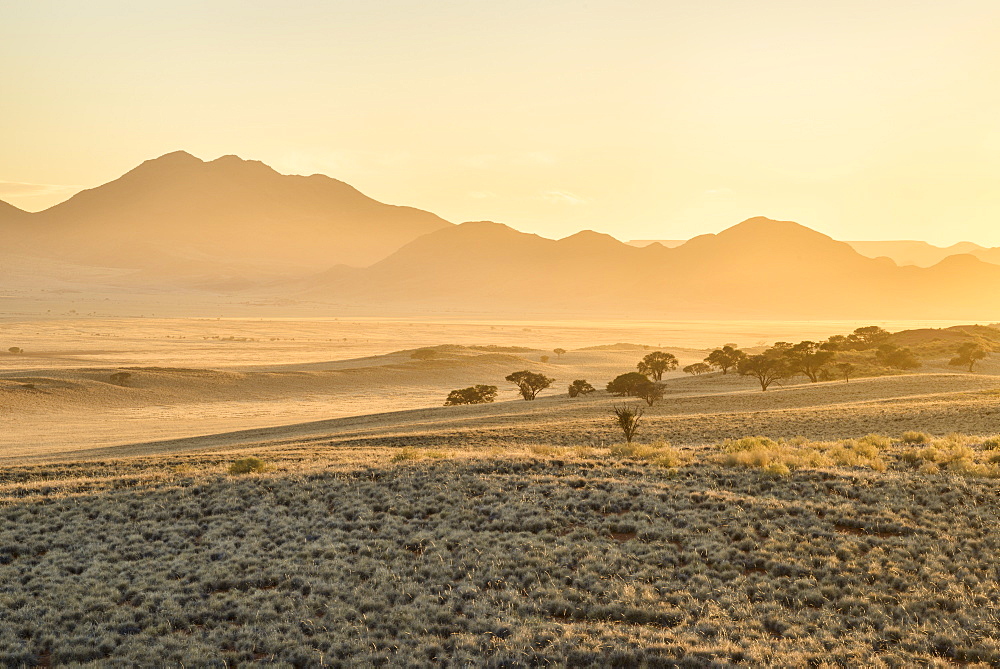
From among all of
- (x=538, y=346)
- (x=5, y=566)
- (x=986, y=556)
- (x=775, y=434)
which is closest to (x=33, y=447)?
(x=5, y=566)

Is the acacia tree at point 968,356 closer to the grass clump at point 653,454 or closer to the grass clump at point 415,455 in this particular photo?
the grass clump at point 653,454

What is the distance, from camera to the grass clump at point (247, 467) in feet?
64.7

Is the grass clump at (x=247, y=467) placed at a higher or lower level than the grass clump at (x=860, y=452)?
lower

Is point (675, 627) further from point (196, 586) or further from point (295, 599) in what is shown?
point (196, 586)

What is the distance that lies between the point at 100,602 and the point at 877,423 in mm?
28115

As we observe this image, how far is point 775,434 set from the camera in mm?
27891

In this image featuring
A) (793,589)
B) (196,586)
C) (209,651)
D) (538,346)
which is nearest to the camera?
(209,651)

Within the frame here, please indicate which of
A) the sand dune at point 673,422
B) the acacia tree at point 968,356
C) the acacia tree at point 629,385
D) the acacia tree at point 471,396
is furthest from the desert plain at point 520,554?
the acacia tree at point 968,356

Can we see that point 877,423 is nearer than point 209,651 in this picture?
No

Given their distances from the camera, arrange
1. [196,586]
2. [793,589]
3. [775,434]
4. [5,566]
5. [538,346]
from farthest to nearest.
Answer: [538,346] → [775,434] → [5,566] → [196,586] → [793,589]

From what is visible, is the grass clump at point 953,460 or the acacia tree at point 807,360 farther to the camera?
the acacia tree at point 807,360

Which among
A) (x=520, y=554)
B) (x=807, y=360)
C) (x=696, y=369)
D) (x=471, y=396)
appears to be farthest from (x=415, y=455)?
(x=696, y=369)

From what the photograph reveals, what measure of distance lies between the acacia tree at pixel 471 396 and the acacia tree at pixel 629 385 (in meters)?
12.4

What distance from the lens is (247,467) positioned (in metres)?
20.0
